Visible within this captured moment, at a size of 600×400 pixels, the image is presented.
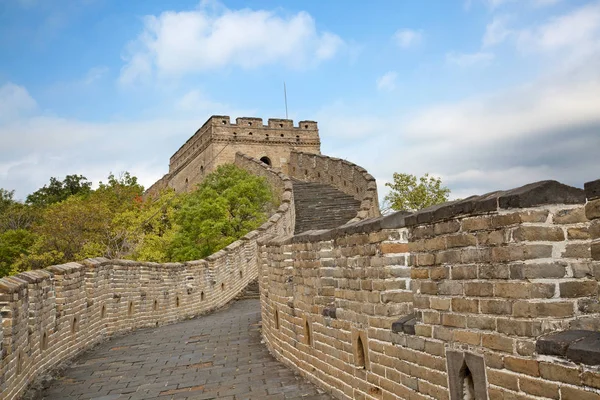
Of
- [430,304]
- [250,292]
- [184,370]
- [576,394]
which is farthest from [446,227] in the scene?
[250,292]

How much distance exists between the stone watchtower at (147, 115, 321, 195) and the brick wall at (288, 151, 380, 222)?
2179 millimetres

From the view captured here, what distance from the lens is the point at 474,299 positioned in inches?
128

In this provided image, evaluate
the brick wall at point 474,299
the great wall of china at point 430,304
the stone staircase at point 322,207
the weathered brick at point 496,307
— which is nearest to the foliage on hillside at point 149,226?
the stone staircase at point 322,207

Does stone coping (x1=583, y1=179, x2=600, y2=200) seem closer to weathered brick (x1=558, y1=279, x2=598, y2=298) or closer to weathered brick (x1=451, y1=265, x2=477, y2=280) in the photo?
weathered brick (x1=558, y1=279, x2=598, y2=298)

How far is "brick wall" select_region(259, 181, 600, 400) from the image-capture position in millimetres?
2732

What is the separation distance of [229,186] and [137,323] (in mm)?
11399

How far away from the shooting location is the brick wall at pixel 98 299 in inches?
257

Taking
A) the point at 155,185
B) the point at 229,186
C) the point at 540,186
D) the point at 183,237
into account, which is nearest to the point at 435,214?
the point at 540,186

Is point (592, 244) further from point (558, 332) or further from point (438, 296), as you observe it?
point (438, 296)

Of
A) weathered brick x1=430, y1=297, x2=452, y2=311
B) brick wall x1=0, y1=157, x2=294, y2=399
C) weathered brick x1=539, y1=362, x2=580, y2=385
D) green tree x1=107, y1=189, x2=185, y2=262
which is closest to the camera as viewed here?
weathered brick x1=539, y1=362, x2=580, y2=385

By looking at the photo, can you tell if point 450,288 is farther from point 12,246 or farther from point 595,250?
point 12,246

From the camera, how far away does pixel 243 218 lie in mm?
21750

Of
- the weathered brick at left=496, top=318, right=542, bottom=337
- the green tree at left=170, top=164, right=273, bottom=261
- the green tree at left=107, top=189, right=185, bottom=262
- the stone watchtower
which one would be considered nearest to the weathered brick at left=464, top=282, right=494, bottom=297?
the weathered brick at left=496, top=318, right=542, bottom=337

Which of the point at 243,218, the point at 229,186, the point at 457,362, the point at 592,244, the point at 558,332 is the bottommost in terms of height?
the point at 457,362
